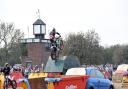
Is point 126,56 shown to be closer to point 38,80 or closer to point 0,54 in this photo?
point 0,54

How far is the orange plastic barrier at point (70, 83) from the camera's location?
19.5m

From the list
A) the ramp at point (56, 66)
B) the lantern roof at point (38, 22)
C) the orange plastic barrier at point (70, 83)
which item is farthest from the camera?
the lantern roof at point (38, 22)

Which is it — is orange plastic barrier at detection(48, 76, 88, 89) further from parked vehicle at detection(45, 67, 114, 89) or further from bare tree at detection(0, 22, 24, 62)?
bare tree at detection(0, 22, 24, 62)

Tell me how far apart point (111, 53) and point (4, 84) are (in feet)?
305

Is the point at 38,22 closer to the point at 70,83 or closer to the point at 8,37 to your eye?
the point at 8,37

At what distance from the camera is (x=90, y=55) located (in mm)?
76562

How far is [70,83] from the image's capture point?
785 inches

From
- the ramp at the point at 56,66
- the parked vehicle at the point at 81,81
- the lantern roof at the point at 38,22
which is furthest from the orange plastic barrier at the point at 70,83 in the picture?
the lantern roof at the point at 38,22

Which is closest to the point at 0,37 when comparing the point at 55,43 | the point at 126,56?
the point at 126,56

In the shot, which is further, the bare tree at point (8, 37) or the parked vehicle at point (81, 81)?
the bare tree at point (8, 37)

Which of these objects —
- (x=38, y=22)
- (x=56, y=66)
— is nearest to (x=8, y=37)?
(x=38, y=22)

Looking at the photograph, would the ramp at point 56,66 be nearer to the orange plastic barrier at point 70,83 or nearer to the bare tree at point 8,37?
the orange plastic barrier at point 70,83

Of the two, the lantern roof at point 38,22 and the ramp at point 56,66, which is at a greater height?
the lantern roof at point 38,22

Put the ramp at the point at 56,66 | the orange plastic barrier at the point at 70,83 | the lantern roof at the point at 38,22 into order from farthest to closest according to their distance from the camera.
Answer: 1. the lantern roof at the point at 38,22
2. the ramp at the point at 56,66
3. the orange plastic barrier at the point at 70,83
